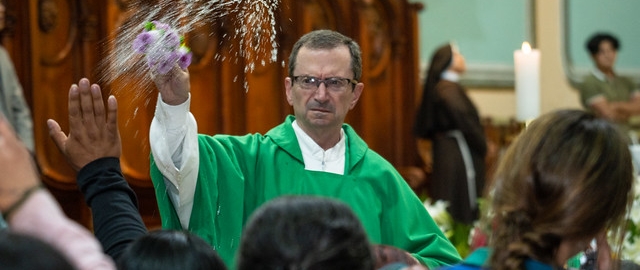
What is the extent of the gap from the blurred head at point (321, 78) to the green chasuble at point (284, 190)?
4.1 inches

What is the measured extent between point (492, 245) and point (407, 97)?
625cm

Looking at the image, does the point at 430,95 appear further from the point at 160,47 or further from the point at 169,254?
the point at 169,254

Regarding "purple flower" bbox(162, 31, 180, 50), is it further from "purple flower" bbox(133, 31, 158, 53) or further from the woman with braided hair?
the woman with braided hair

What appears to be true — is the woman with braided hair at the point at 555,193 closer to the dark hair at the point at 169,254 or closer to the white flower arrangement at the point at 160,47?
the dark hair at the point at 169,254

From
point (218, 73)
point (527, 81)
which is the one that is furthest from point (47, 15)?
point (527, 81)

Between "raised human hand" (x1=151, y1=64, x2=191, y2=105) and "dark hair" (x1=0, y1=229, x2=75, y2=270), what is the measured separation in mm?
1841

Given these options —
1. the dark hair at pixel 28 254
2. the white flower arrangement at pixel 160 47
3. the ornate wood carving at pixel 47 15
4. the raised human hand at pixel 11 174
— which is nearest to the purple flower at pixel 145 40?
the white flower arrangement at pixel 160 47

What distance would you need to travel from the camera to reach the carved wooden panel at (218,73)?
20.5 feet

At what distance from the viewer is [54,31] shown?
21.0 ft

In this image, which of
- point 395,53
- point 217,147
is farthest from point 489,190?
point 395,53

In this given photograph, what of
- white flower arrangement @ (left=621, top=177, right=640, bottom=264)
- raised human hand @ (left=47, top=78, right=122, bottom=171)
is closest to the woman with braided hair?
raised human hand @ (left=47, top=78, right=122, bottom=171)

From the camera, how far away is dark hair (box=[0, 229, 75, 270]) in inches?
54.6

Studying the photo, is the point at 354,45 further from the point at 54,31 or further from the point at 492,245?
the point at 54,31

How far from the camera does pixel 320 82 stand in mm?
3785
